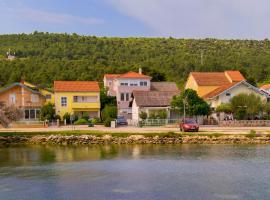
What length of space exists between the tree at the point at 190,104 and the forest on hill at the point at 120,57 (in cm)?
2836

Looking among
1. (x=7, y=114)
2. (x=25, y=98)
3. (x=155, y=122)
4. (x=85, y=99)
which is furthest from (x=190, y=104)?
(x=25, y=98)

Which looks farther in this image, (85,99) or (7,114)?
(85,99)

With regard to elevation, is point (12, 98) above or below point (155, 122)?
above

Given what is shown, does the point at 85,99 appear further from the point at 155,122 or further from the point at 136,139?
the point at 136,139

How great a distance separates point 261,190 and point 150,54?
10452 cm

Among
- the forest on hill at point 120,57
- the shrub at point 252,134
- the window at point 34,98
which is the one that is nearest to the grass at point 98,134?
the shrub at point 252,134

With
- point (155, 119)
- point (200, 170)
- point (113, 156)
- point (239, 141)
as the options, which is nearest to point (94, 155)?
point (113, 156)

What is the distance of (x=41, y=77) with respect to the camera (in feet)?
314

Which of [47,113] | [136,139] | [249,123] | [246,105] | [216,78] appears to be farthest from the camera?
[216,78]

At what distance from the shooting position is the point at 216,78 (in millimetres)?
79062

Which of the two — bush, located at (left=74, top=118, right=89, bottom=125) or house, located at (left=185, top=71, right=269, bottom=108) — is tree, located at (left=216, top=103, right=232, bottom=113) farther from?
bush, located at (left=74, top=118, right=89, bottom=125)

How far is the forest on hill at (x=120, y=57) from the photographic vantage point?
3910 inches

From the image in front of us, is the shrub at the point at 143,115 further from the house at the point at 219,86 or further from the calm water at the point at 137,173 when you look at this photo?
the calm water at the point at 137,173

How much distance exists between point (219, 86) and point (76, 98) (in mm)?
21549
